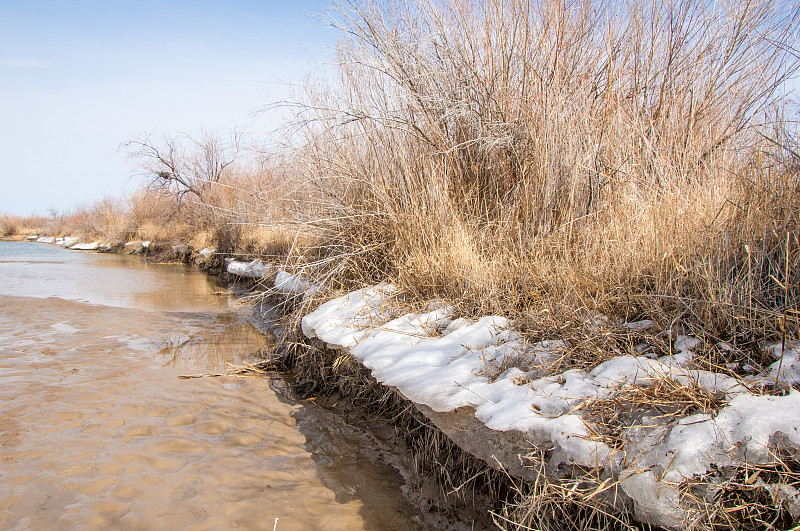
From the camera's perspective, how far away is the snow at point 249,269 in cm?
928

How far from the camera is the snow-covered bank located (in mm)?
1614

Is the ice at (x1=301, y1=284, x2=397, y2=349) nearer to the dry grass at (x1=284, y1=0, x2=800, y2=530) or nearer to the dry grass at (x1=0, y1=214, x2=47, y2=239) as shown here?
the dry grass at (x1=284, y1=0, x2=800, y2=530)

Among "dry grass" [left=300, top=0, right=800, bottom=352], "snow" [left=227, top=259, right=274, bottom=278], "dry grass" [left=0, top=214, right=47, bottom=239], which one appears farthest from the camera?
"dry grass" [left=0, top=214, right=47, bottom=239]

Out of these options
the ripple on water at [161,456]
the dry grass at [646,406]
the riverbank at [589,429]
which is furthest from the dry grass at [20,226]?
the dry grass at [646,406]

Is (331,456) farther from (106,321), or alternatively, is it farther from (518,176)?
(106,321)

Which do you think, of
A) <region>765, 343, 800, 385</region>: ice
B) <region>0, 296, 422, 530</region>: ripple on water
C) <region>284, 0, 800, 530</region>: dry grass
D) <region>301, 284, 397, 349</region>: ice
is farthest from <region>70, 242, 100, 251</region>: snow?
<region>765, 343, 800, 385</region>: ice

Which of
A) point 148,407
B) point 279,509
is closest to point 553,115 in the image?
point 279,509

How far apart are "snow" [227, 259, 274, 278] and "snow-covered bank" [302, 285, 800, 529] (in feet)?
21.5

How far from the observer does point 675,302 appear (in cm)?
248

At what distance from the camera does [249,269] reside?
9.95 meters

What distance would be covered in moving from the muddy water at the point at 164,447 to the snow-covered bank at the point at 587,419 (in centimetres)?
75

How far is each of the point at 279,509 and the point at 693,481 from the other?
203 centimetres

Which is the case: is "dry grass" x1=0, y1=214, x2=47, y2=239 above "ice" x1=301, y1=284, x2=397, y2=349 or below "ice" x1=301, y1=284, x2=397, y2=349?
above

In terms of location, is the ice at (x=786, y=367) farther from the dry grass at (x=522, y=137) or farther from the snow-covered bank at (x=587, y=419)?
the dry grass at (x=522, y=137)
